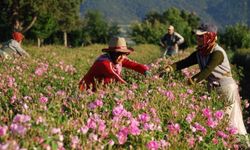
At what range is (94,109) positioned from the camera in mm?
4750

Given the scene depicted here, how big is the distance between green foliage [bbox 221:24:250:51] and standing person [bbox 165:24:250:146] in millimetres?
36228

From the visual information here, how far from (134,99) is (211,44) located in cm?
206

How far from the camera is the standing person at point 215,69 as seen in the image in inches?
280

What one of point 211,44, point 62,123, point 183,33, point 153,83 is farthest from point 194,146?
point 183,33

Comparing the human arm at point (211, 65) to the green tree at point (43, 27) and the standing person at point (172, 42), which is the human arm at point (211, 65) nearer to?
the standing person at point (172, 42)

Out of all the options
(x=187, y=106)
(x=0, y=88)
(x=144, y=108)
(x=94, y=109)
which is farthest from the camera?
(x=0, y=88)

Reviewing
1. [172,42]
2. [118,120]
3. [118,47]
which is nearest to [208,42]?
[118,47]

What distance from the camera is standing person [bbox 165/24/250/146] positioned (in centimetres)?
711

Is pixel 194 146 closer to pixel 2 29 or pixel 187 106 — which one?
pixel 187 106

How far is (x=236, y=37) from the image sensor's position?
4472 centimetres

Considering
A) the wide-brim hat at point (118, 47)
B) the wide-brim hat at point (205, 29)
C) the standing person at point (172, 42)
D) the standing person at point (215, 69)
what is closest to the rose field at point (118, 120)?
the standing person at point (215, 69)

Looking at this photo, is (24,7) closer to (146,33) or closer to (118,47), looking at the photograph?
(146,33)

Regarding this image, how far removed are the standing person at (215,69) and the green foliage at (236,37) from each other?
3623 centimetres

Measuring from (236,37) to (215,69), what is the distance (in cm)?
3822
